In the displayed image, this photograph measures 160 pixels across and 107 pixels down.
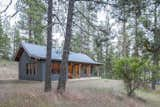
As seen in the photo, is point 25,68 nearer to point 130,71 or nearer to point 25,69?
point 25,69

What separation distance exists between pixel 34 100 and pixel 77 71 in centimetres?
2020

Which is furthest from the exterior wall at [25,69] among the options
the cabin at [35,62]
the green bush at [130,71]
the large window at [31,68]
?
the green bush at [130,71]

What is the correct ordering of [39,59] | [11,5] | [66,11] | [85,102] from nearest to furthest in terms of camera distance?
[11,5] → [85,102] → [66,11] → [39,59]

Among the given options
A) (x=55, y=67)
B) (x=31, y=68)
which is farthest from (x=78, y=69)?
(x=31, y=68)

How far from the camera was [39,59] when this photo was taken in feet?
73.3

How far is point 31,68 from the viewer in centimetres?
2403

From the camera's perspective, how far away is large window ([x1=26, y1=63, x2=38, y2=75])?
2362cm

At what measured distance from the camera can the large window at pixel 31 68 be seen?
23.6 meters

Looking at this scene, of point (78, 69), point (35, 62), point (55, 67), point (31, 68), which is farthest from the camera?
point (78, 69)

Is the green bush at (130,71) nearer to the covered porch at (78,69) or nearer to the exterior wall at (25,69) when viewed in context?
the exterior wall at (25,69)

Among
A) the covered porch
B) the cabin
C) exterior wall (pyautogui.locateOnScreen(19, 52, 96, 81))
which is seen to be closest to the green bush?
the cabin

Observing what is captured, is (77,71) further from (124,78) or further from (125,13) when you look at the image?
(125,13)

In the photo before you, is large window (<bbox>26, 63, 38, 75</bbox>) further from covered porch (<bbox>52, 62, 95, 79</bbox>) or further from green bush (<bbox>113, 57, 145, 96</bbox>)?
green bush (<bbox>113, 57, 145, 96</bbox>)

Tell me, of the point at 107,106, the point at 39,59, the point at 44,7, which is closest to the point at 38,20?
the point at 44,7
